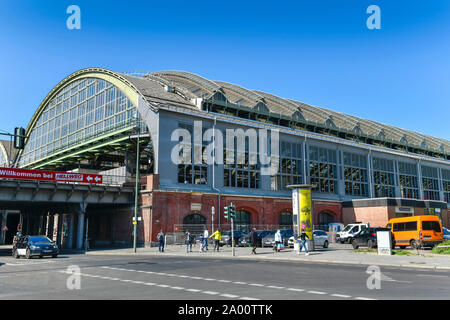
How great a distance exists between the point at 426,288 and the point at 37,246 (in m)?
23.7

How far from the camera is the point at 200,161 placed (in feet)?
141

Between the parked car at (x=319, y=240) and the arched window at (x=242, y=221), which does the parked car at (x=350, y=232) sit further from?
the arched window at (x=242, y=221)

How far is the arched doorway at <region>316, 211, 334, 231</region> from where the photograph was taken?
51778 mm

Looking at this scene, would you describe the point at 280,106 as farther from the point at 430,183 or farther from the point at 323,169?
the point at 430,183

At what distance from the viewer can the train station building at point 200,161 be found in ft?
133

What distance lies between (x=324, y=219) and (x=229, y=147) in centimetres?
1736

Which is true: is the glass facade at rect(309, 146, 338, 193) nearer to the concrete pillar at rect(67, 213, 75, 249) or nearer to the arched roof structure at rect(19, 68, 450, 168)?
the arched roof structure at rect(19, 68, 450, 168)

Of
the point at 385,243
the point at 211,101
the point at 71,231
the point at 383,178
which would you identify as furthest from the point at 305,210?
the point at 383,178

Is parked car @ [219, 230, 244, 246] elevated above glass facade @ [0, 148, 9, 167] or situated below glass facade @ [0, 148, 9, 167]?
below

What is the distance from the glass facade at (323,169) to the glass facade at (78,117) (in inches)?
959

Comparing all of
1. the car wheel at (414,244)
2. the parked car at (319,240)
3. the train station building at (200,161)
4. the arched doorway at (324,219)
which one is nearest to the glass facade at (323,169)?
the train station building at (200,161)

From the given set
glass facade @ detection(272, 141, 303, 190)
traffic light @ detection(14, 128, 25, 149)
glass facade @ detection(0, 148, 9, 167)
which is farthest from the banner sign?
glass facade @ detection(0, 148, 9, 167)

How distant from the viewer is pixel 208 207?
41.9 metres
